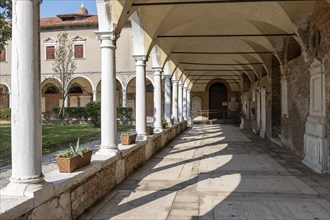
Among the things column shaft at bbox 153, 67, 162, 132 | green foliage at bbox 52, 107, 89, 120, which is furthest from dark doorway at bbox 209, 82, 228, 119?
column shaft at bbox 153, 67, 162, 132

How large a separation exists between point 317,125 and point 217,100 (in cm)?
2409

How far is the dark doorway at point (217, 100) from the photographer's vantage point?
104 feet

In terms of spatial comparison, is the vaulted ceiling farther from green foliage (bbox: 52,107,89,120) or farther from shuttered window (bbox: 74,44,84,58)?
shuttered window (bbox: 74,44,84,58)

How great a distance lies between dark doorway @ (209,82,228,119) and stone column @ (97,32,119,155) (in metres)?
26.1

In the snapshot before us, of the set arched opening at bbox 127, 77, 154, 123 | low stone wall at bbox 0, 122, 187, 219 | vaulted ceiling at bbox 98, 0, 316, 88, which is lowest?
low stone wall at bbox 0, 122, 187, 219

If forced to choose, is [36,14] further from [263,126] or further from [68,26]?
[68,26]

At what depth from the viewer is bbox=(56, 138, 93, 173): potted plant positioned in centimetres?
435

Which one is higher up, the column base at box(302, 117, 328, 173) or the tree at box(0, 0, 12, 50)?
the tree at box(0, 0, 12, 50)

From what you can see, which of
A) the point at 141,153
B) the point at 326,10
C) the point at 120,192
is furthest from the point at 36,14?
the point at 326,10

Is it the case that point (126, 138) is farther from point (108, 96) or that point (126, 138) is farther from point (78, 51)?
point (78, 51)

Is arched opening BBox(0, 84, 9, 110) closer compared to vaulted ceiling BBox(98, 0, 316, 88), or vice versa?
vaulted ceiling BBox(98, 0, 316, 88)

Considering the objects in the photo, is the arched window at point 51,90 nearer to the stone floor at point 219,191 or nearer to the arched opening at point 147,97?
the arched opening at point 147,97

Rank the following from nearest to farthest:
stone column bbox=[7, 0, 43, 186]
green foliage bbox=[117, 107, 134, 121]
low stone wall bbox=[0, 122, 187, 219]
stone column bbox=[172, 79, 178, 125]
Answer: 1. low stone wall bbox=[0, 122, 187, 219]
2. stone column bbox=[7, 0, 43, 186]
3. stone column bbox=[172, 79, 178, 125]
4. green foliage bbox=[117, 107, 134, 121]

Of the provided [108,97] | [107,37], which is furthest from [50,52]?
[108,97]
